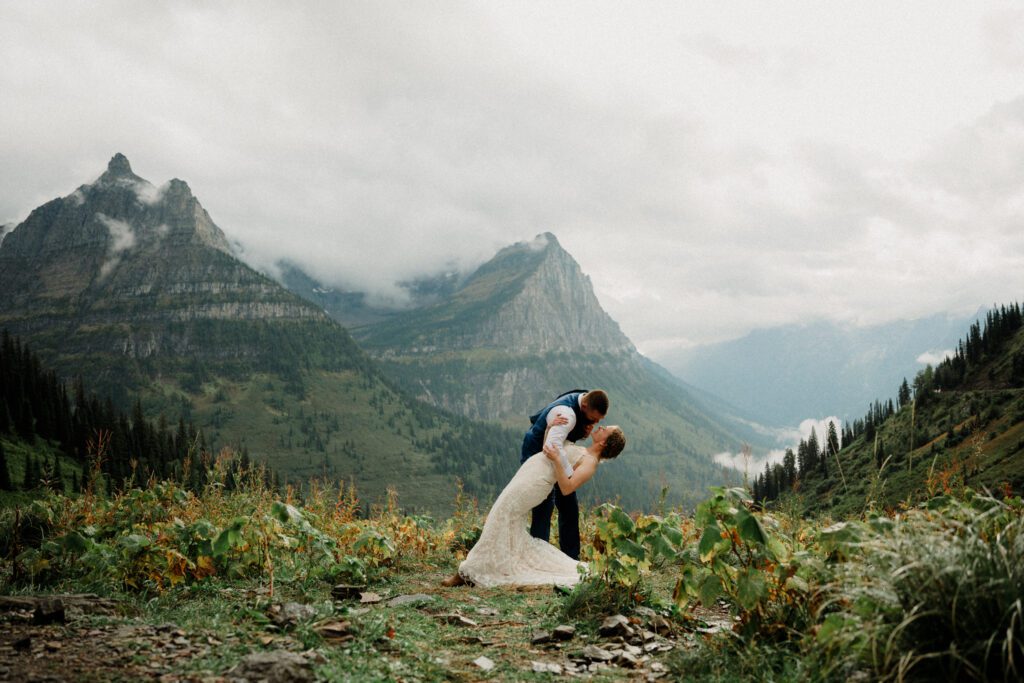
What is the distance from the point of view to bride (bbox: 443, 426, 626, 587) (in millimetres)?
8609

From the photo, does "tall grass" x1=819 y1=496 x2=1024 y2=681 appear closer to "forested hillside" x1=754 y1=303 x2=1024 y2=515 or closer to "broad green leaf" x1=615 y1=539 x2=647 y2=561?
"broad green leaf" x1=615 y1=539 x2=647 y2=561

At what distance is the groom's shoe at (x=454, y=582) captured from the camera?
28.2ft

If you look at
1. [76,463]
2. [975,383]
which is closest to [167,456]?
[76,463]

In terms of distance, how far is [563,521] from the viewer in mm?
9852

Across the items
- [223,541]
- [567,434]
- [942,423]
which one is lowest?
[942,423]

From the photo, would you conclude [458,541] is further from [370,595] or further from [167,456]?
[167,456]

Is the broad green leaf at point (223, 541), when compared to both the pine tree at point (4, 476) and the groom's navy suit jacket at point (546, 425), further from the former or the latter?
the pine tree at point (4, 476)

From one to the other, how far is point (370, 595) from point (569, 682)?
11.3 ft

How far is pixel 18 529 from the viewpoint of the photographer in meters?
7.04

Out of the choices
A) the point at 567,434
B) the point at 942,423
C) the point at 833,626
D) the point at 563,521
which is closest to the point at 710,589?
the point at 833,626

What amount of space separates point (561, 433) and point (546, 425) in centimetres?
98

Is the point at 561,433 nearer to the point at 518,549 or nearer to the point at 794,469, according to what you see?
the point at 518,549

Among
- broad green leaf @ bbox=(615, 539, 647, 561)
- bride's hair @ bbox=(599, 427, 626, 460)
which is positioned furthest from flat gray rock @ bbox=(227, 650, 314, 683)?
bride's hair @ bbox=(599, 427, 626, 460)

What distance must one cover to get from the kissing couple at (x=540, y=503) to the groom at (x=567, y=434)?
21 mm
